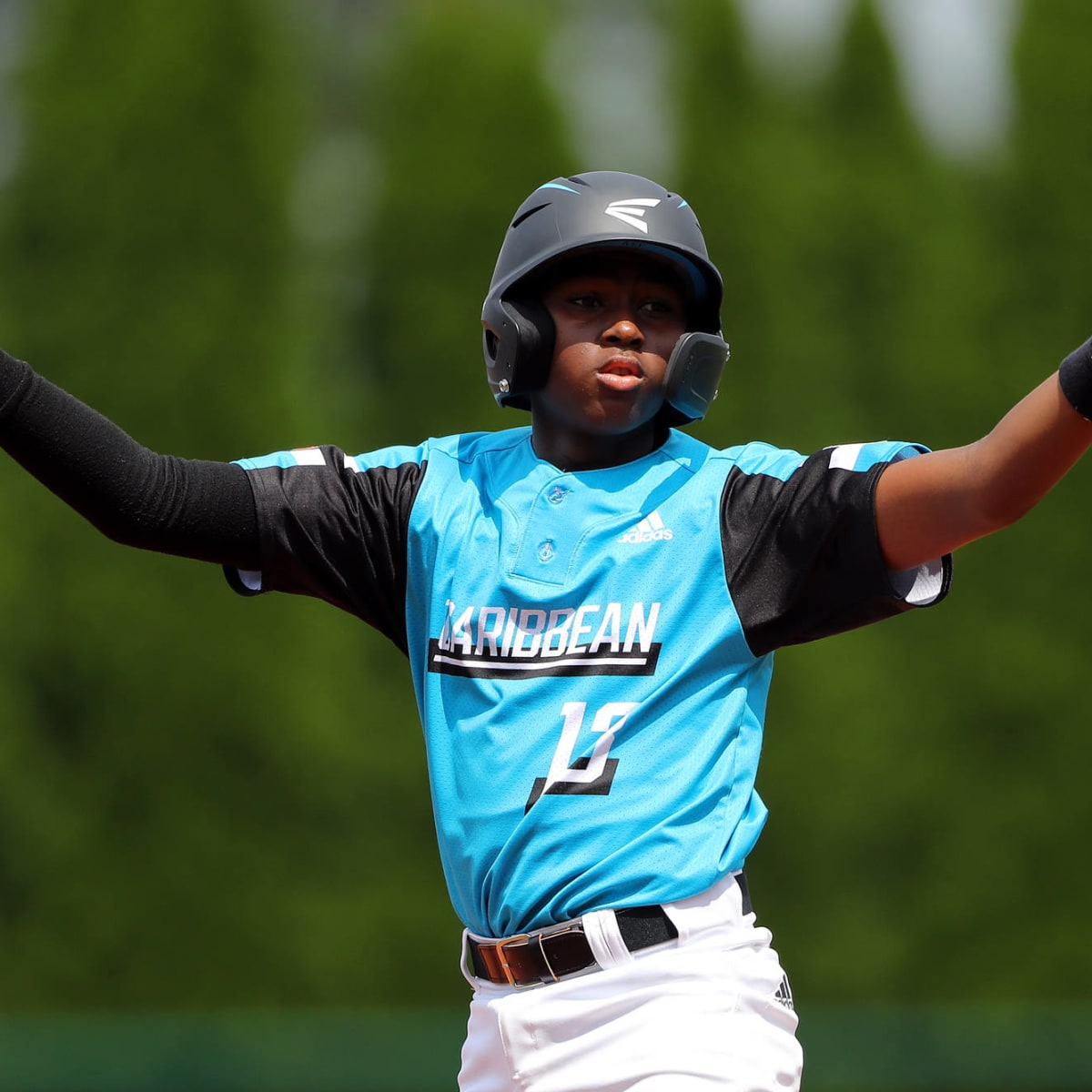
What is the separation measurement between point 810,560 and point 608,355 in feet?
2.08

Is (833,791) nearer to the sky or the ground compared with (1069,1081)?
nearer to the sky

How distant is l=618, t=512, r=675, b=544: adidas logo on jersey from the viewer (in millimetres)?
Result: 3145

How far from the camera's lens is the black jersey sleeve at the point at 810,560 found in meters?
2.93

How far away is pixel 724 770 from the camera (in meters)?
3.03

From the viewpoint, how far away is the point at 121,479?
314cm

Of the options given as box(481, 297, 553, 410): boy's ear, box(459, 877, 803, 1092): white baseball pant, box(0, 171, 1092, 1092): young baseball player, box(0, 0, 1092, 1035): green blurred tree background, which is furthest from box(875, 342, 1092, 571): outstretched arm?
box(0, 0, 1092, 1035): green blurred tree background

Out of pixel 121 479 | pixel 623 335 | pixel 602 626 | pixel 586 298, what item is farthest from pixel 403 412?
pixel 602 626

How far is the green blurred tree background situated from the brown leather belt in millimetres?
6288

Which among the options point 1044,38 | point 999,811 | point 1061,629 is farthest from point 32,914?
point 1044,38

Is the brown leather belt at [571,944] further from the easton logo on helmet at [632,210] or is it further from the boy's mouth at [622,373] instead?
the easton logo on helmet at [632,210]

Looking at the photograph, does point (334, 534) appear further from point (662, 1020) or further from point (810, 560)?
point (662, 1020)

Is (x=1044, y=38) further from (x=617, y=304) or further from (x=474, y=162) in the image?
(x=617, y=304)

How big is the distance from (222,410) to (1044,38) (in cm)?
536

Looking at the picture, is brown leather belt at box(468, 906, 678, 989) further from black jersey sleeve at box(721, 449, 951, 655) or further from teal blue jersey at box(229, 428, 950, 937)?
black jersey sleeve at box(721, 449, 951, 655)
